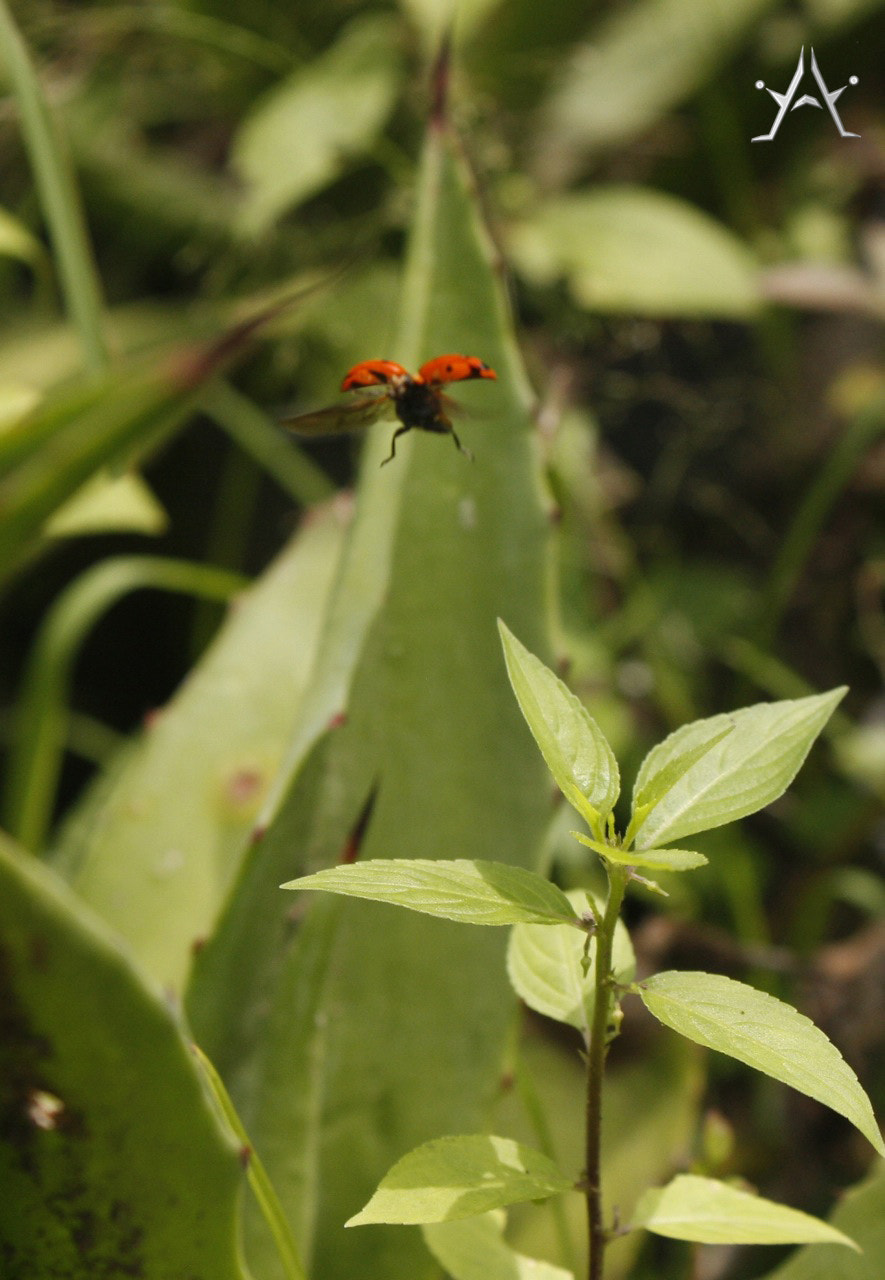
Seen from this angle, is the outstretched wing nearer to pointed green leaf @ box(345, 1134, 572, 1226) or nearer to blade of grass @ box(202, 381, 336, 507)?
pointed green leaf @ box(345, 1134, 572, 1226)

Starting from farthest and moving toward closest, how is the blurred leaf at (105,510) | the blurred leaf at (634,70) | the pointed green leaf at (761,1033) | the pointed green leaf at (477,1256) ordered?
the blurred leaf at (634,70) → the blurred leaf at (105,510) → the pointed green leaf at (477,1256) → the pointed green leaf at (761,1033)

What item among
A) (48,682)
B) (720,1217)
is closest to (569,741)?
(720,1217)

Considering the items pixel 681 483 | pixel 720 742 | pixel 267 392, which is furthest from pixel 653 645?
pixel 720 742

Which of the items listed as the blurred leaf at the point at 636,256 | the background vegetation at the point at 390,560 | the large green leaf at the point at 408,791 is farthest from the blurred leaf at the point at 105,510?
the blurred leaf at the point at 636,256

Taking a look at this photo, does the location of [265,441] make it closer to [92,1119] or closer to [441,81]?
[441,81]

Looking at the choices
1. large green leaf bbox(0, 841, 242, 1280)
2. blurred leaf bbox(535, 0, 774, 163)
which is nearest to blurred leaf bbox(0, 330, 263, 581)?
large green leaf bbox(0, 841, 242, 1280)

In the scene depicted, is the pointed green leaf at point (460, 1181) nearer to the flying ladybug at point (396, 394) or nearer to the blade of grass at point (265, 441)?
the flying ladybug at point (396, 394)

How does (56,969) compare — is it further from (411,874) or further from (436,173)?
(436,173)
